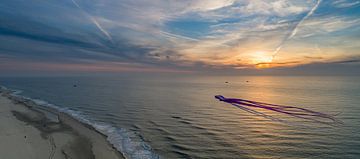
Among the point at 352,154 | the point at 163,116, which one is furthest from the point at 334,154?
the point at 163,116

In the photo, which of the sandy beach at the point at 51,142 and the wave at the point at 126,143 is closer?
the sandy beach at the point at 51,142

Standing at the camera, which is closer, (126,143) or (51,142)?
(51,142)

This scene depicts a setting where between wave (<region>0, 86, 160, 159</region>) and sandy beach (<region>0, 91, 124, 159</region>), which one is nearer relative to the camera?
sandy beach (<region>0, 91, 124, 159</region>)

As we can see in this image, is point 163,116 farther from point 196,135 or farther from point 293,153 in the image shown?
point 293,153

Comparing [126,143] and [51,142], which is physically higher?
[126,143]

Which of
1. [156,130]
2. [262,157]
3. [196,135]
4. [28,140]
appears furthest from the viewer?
[156,130]

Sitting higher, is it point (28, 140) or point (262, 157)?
point (262, 157)

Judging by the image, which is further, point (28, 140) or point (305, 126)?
point (305, 126)

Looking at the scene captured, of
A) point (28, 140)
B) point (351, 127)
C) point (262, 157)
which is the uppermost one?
point (351, 127)
